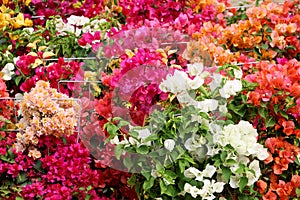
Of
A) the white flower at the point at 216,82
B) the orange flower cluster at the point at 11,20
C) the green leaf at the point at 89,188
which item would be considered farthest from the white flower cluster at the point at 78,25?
the green leaf at the point at 89,188

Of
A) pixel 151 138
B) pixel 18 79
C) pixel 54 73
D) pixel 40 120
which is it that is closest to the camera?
pixel 151 138

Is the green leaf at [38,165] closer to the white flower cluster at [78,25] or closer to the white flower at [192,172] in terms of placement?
the white flower at [192,172]

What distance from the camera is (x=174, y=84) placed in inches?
86.9

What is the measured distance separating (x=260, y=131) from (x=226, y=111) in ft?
0.83

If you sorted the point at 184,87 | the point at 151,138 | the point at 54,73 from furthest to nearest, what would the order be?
the point at 54,73, the point at 184,87, the point at 151,138

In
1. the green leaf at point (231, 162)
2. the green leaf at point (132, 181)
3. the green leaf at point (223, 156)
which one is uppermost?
the green leaf at point (223, 156)

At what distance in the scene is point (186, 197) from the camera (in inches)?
87.9

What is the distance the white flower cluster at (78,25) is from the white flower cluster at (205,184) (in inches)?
51.3

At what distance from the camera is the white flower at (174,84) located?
86.9 inches

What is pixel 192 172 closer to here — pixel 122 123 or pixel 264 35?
pixel 122 123

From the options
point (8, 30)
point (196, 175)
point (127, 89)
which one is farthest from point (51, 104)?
point (8, 30)

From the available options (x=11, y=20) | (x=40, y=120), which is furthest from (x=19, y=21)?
(x=40, y=120)

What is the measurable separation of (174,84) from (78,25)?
132cm

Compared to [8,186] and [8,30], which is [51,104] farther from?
[8,30]
